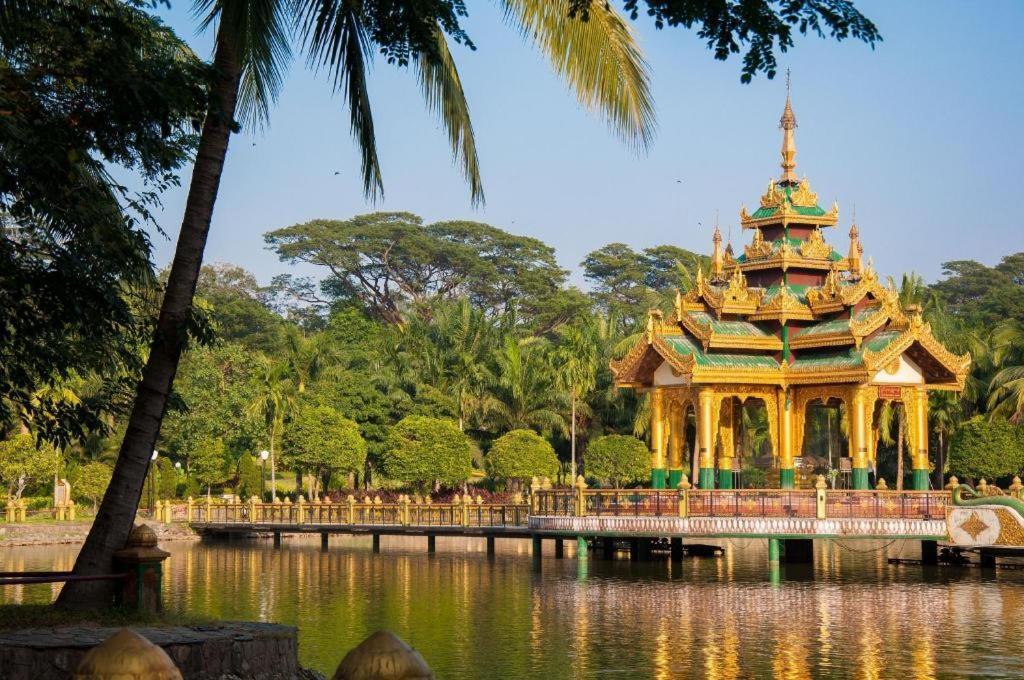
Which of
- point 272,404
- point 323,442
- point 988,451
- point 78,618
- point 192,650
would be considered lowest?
point 192,650

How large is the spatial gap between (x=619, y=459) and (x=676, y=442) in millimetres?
14564

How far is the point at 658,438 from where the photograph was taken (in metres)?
35.6

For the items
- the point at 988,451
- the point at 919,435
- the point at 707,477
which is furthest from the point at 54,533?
the point at 988,451

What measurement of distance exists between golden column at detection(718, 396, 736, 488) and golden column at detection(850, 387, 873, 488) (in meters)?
4.05

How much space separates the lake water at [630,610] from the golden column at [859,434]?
2.20 m

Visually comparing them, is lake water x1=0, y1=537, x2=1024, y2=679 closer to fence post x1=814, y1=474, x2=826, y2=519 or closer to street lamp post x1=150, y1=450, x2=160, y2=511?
fence post x1=814, y1=474, x2=826, y2=519

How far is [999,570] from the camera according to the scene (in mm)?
32312

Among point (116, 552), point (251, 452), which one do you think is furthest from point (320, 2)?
point (251, 452)

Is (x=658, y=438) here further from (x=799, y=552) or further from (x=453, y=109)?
(x=453, y=109)

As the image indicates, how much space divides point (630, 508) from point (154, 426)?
20.0 metres

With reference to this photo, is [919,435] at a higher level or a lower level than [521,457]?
higher

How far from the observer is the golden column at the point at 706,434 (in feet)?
112

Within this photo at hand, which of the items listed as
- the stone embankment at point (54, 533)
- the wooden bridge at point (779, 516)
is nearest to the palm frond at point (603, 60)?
the wooden bridge at point (779, 516)

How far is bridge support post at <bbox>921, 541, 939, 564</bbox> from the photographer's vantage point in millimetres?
33750
